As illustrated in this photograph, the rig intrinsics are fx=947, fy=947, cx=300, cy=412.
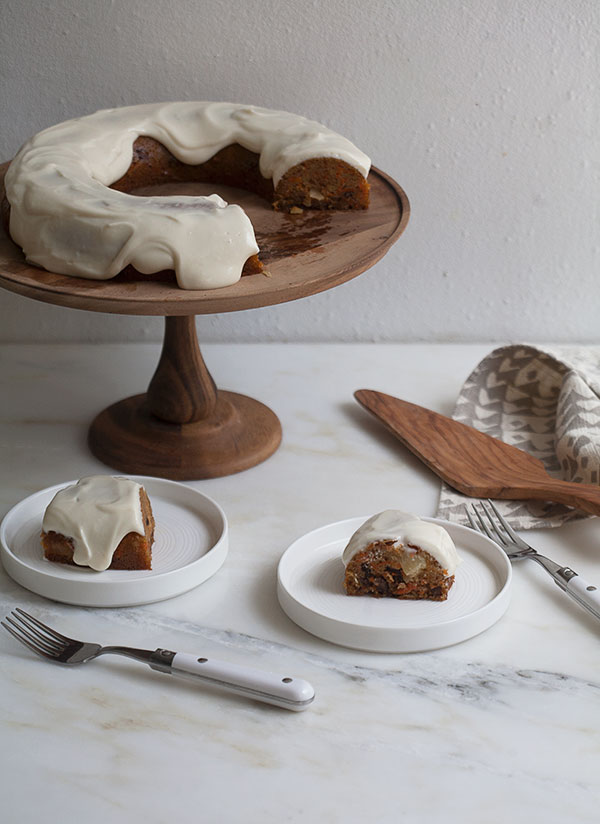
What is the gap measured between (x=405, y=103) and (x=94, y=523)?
2.70 ft

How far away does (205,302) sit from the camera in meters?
0.93

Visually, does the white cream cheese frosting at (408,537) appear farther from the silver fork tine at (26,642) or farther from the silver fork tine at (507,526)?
the silver fork tine at (26,642)

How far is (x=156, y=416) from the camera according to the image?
1.23 metres

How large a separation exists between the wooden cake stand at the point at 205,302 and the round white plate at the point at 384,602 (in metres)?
0.24

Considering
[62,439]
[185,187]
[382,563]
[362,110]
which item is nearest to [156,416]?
[62,439]

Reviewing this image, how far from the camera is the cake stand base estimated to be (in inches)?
45.9

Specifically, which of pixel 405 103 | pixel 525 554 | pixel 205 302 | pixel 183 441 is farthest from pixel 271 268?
pixel 405 103

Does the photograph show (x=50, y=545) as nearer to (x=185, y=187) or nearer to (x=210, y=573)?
(x=210, y=573)

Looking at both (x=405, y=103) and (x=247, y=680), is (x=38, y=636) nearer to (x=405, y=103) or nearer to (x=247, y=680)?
(x=247, y=680)

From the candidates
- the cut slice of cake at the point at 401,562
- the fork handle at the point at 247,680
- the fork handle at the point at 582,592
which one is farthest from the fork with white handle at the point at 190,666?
the fork handle at the point at 582,592

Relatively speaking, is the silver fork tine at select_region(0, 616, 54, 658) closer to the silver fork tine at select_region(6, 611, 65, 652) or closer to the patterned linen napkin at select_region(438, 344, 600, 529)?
the silver fork tine at select_region(6, 611, 65, 652)

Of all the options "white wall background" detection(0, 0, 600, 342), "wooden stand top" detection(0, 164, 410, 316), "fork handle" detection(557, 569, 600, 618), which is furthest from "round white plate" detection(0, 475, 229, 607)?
"white wall background" detection(0, 0, 600, 342)

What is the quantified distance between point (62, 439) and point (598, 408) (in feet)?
2.25

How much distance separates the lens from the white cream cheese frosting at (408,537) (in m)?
0.88
